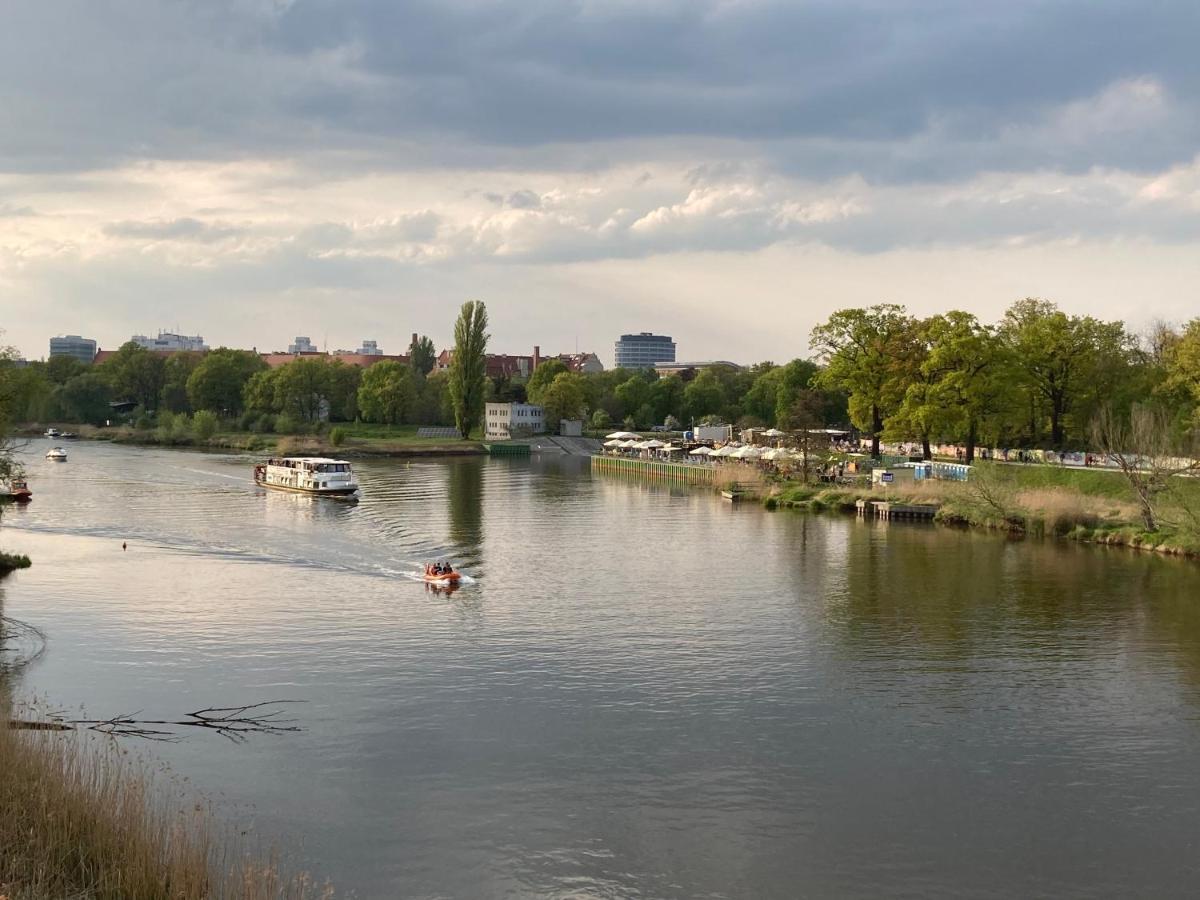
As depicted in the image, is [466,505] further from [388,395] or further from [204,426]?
[388,395]

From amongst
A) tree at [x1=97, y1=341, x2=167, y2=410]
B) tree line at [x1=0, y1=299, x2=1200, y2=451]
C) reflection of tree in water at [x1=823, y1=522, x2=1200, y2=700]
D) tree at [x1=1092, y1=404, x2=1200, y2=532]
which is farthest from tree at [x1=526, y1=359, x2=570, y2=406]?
reflection of tree in water at [x1=823, y1=522, x2=1200, y2=700]

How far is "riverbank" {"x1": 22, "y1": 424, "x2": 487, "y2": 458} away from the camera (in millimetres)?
138625

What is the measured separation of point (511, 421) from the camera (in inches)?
6260

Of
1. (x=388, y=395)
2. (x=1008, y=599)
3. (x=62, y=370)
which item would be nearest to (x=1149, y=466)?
(x=1008, y=599)

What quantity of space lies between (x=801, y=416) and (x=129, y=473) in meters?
59.3

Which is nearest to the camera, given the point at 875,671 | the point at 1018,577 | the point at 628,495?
the point at 875,671

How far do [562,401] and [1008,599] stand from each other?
122128mm

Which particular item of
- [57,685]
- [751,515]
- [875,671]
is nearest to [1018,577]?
[875,671]

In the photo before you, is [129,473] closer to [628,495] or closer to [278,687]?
[628,495]

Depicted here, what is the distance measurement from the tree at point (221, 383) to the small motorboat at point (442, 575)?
13593 centimetres

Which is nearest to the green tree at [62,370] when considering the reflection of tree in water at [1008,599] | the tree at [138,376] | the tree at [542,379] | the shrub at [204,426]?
the tree at [138,376]

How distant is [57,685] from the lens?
29.7 meters

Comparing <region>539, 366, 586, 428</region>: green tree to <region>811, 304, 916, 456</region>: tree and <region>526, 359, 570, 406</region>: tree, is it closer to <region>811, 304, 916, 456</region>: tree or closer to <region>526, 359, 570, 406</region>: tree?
<region>526, 359, 570, 406</region>: tree

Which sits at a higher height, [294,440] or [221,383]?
[221,383]
